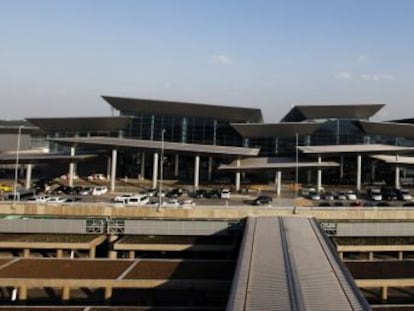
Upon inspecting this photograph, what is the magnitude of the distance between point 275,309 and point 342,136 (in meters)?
57.6

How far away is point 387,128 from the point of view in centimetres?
6806

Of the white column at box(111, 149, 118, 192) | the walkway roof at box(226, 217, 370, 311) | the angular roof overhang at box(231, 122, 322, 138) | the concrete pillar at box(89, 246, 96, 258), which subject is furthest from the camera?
the angular roof overhang at box(231, 122, 322, 138)

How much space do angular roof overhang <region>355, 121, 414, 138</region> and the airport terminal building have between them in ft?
0.41

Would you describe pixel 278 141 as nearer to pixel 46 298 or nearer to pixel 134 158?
pixel 134 158

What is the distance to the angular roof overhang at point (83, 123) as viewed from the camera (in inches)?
2714

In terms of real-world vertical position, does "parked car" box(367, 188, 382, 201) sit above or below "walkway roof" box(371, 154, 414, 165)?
below

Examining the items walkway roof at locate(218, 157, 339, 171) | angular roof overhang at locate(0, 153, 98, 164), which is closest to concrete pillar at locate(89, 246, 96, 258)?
walkway roof at locate(218, 157, 339, 171)

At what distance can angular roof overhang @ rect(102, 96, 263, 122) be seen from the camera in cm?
6900

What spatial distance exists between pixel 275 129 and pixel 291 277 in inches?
1976

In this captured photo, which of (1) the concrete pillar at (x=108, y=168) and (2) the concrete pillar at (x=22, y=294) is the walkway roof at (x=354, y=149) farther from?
(2) the concrete pillar at (x=22, y=294)

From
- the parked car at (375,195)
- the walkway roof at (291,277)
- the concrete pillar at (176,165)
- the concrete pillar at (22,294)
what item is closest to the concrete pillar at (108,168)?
the concrete pillar at (176,165)

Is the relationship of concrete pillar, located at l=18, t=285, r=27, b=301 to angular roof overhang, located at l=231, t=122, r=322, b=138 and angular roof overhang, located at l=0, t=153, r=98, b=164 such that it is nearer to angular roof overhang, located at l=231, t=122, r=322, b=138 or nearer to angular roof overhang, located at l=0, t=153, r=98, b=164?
angular roof overhang, located at l=0, t=153, r=98, b=164

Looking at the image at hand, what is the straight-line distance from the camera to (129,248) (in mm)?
36875

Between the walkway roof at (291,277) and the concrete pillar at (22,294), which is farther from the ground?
the walkway roof at (291,277)
